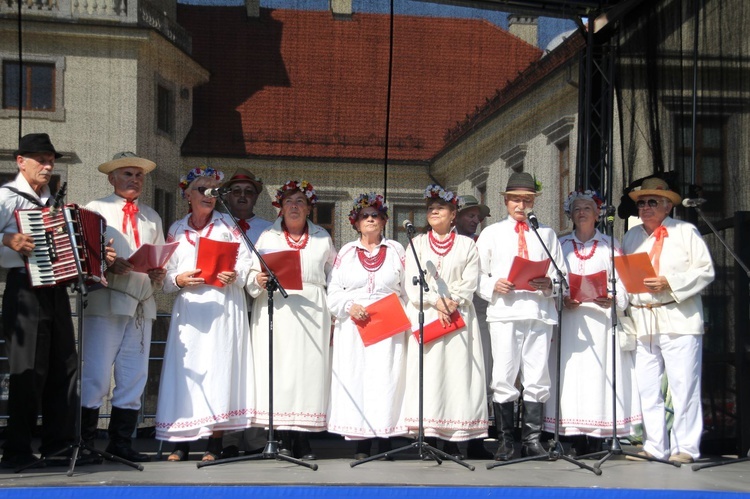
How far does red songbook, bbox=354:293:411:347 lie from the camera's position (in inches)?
236

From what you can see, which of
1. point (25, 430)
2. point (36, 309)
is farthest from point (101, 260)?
point (25, 430)

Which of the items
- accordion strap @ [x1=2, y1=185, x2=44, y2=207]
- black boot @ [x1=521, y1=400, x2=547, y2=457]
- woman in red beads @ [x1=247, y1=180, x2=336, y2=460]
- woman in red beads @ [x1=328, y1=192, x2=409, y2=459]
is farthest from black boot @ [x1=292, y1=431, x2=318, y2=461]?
accordion strap @ [x1=2, y1=185, x2=44, y2=207]

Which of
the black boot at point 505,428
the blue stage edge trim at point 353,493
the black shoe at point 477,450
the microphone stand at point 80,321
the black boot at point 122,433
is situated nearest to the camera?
the blue stage edge trim at point 353,493

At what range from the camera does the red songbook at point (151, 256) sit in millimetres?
5574

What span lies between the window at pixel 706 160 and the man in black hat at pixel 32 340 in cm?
404

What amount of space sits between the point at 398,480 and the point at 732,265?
303 cm

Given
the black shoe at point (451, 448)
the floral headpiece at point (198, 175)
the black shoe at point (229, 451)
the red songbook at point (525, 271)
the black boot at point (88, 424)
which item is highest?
the floral headpiece at point (198, 175)

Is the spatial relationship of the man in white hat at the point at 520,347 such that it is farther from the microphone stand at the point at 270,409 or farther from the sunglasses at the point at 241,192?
the sunglasses at the point at 241,192

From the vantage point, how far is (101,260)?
5.32m

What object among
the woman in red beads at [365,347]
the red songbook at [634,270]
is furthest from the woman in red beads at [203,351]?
the red songbook at [634,270]

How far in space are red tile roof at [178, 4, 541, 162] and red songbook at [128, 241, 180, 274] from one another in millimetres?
1935

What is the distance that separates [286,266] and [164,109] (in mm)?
2272

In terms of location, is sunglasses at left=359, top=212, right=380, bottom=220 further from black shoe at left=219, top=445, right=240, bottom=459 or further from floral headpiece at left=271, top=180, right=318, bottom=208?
black shoe at left=219, top=445, right=240, bottom=459

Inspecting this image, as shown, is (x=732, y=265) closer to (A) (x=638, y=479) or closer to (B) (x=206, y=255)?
(A) (x=638, y=479)
